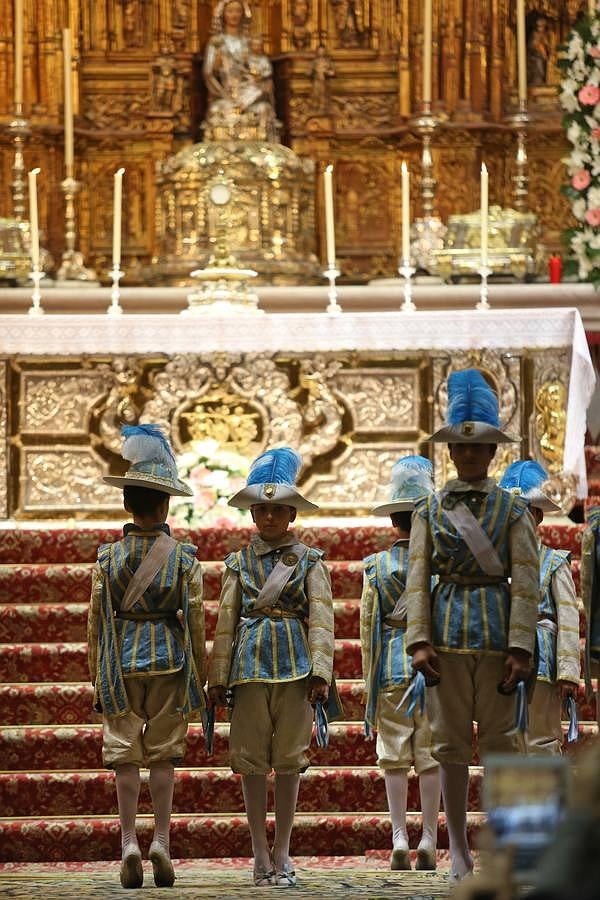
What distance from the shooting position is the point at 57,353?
9.72 meters

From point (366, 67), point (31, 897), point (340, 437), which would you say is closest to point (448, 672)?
point (31, 897)

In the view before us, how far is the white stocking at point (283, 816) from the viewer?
5934 millimetres

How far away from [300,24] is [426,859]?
25.1 feet

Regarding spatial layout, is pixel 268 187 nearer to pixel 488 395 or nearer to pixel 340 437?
pixel 340 437

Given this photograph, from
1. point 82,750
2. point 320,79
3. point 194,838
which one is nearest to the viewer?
point 194,838

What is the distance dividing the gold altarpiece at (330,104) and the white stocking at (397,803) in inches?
248

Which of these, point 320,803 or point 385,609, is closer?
point 385,609

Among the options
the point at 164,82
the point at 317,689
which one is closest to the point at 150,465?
the point at 317,689

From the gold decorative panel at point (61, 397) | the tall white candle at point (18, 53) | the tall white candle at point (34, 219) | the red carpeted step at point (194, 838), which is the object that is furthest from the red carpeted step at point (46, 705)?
the tall white candle at point (18, 53)

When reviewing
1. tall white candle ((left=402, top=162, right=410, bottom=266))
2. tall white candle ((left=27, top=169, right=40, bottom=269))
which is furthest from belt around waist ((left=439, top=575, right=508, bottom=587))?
tall white candle ((left=27, top=169, right=40, bottom=269))

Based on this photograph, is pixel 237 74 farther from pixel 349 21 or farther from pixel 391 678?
pixel 391 678

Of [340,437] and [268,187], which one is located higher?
[268,187]

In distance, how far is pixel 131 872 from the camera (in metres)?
5.78

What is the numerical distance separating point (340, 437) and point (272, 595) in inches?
147
